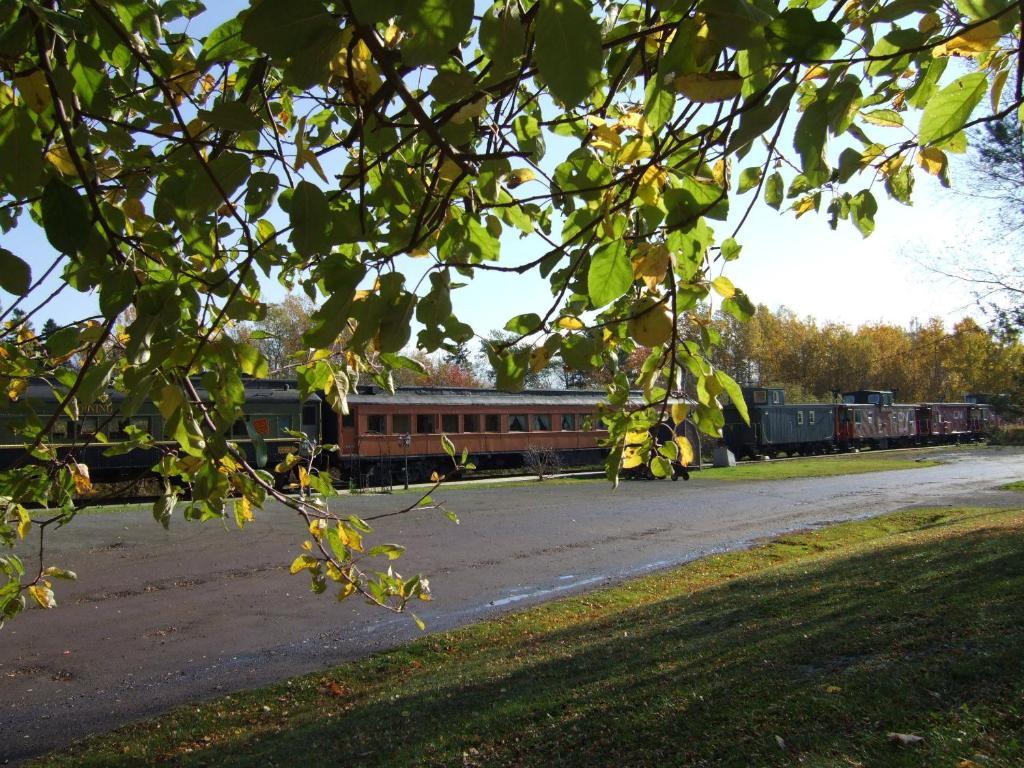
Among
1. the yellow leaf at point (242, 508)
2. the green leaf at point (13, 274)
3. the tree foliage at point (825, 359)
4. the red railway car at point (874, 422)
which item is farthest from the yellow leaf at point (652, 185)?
the tree foliage at point (825, 359)

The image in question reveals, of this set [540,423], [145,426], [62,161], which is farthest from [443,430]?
[62,161]

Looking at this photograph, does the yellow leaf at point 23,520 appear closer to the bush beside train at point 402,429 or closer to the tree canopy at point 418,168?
the tree canopy at point 418,168

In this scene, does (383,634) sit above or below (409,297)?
below

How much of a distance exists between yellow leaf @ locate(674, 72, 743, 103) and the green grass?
10.1 ft

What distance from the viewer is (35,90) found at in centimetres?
161

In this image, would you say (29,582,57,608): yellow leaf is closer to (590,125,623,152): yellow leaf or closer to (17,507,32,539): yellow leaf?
(17,507,32,539): yellow leaf

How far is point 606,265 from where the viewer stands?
4.89ft

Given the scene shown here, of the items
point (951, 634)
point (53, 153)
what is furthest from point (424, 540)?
point (53, 153)

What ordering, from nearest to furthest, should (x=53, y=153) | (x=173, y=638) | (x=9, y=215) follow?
(x=53, y=153) → (x=9, y=215) → (x=173, y=638)

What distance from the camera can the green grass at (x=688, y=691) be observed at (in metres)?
3.66

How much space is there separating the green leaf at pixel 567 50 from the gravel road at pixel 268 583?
605cm

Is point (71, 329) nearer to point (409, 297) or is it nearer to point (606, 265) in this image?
point (409, 297)

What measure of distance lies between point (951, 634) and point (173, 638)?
279 inches

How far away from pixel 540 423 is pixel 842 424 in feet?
76.3
